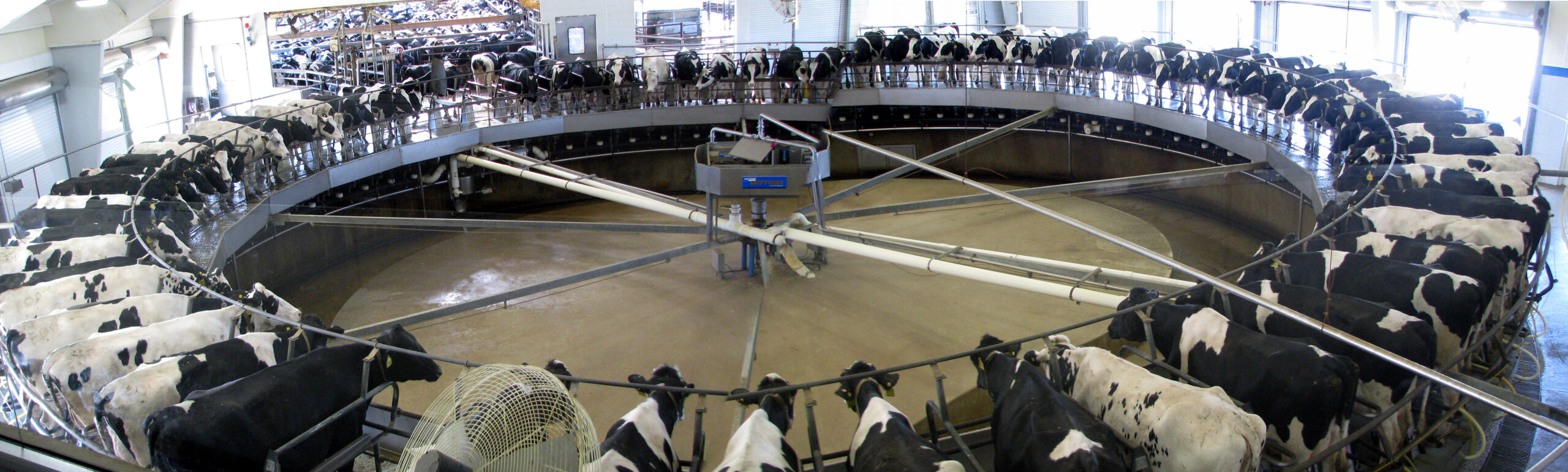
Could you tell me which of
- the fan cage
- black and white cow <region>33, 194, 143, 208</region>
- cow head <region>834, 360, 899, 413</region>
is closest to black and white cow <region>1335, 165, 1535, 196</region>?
cow head <region>834, 360, 899, 413</region>

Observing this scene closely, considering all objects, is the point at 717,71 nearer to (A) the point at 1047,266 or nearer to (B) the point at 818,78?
(B) the point at 818,78

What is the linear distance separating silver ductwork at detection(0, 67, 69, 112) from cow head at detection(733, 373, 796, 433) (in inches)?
536

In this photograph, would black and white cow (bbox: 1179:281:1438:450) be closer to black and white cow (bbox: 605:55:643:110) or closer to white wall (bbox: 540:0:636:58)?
black and white cow (bbox: 605:55:643:110)

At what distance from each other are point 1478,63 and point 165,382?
1665 cm

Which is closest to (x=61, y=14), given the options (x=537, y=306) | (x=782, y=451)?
(x=537, y=306)

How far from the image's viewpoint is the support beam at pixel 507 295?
26.5 feet

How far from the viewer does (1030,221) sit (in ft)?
40.9

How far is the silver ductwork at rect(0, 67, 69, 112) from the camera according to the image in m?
13.6

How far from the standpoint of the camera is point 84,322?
6.39 metres

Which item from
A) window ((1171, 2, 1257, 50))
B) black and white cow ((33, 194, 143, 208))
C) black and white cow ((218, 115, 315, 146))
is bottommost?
black and white cow ((33, 194, 143, 208))

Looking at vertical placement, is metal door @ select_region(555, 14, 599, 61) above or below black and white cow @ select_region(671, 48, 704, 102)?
above

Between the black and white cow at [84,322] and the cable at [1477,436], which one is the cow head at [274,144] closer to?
the black and white cow at [84,322]

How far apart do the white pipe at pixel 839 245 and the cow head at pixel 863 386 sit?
222 cm

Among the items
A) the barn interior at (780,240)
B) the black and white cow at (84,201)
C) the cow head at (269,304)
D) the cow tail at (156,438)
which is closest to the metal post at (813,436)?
the barn interior at (780,240)
